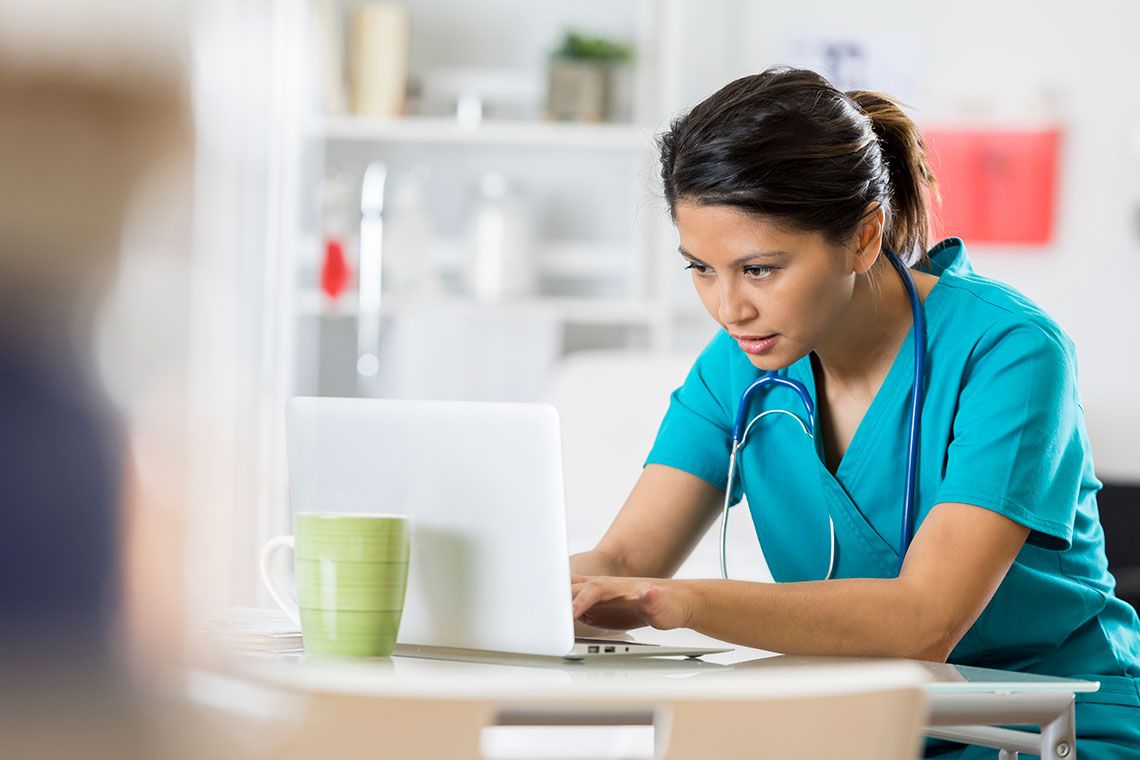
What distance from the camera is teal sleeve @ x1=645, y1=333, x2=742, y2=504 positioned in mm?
1460

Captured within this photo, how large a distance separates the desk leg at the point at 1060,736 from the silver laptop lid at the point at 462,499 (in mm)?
336

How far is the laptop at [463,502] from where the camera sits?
40.2 inches

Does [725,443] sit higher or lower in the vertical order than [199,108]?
lower

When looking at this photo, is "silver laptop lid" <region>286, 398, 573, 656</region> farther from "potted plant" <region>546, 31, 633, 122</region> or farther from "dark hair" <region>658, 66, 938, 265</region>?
"potted plant" <region>546, 31, 633, 122</region>

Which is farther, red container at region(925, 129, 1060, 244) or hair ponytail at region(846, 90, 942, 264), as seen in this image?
red container at region(925, 129, 1060, 244)

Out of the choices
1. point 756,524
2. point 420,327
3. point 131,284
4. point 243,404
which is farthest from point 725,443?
point 420,327

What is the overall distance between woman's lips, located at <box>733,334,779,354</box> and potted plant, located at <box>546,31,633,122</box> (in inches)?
→ 86.3

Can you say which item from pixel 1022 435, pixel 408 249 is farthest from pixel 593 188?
pixel 1022 435

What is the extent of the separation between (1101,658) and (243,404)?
1012 mm

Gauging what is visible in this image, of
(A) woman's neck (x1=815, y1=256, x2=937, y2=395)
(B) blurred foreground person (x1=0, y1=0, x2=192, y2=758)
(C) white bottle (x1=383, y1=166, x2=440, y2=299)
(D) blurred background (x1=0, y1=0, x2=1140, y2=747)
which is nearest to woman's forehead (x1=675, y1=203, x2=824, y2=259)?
(A) woman's neck (x1=815, y1=256, x2=937, y2=395)

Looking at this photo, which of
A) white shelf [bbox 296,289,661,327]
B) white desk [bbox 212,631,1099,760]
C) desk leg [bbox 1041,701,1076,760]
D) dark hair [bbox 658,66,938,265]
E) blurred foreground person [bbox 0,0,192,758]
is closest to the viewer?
blurred foreground person [bbox 0,0,192,758]

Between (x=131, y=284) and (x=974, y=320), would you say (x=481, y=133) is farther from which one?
(x=131, y=284)

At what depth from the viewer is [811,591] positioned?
3.65 ft

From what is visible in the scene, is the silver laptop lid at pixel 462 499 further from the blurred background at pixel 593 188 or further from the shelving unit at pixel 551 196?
the shelving unit at pixel 551 196
